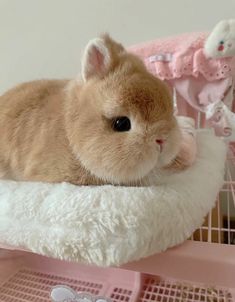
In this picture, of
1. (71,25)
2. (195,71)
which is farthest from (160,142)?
(71,25)

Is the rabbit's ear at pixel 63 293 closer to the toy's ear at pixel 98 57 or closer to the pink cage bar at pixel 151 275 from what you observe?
the pink cage bar at pixel 151 275

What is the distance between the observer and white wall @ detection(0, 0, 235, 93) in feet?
3.10

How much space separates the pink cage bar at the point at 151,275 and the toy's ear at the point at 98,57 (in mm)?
243

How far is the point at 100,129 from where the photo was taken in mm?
431

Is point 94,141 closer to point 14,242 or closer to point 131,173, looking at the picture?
point 131,173

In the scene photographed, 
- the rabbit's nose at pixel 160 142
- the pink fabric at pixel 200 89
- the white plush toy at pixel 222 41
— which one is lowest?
the pink fabric at pixel 200 89

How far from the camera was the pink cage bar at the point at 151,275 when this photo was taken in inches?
14.4

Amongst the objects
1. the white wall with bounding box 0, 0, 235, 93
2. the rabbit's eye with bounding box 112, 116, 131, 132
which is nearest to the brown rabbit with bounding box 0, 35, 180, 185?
the rabbit's eye with bounding box 112, 116, 131, 132

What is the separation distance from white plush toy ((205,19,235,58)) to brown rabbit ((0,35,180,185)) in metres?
0.31

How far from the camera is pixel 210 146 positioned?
0.63m

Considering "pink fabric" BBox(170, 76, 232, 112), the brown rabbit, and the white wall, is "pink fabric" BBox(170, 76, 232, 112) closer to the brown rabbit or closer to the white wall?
the white wall

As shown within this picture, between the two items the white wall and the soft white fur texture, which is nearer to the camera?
the soft white fur texture

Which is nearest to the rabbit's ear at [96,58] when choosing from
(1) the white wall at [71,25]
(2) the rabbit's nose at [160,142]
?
(2) the rabbit's nose at [160,142]

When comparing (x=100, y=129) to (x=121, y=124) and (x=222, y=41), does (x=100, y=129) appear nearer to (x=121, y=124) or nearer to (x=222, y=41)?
(x=121, y=124)
